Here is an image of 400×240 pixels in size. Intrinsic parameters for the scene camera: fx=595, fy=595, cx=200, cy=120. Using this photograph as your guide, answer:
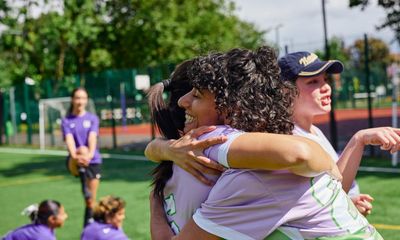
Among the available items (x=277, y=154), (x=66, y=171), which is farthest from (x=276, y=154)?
(x=66, y=171)

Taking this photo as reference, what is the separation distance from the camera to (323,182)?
1588 millimetres

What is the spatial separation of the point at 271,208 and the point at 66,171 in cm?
1400

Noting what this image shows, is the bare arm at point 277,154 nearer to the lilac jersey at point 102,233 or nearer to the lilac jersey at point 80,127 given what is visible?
the lilac jersey at point 102,233

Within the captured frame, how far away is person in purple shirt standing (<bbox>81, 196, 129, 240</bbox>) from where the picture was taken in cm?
586

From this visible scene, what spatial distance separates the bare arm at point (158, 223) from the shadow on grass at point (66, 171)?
10.5 metres

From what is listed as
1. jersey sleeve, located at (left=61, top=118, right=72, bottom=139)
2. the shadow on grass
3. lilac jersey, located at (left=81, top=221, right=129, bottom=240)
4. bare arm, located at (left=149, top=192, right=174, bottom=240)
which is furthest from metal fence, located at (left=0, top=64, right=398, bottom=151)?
bare arm, located at (left=149, top=192, right=174, bottom=240)

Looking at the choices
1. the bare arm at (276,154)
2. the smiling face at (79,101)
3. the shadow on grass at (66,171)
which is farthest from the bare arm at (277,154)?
the shadow on grass at (66,171)

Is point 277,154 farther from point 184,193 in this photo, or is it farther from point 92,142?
point 92,142

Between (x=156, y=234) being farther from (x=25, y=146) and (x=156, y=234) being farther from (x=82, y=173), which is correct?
(x=25, y=146)

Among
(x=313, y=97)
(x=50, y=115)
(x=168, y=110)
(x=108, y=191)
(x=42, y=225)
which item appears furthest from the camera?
(x=50, y=115)

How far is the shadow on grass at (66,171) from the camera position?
13.3 meters

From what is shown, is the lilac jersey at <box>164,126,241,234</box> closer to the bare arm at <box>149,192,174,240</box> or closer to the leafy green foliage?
the bare arm at <box>149,192,174,240</box>

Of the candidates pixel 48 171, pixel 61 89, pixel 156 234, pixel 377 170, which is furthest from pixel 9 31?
pixel 156 234

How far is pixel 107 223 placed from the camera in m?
6.02
